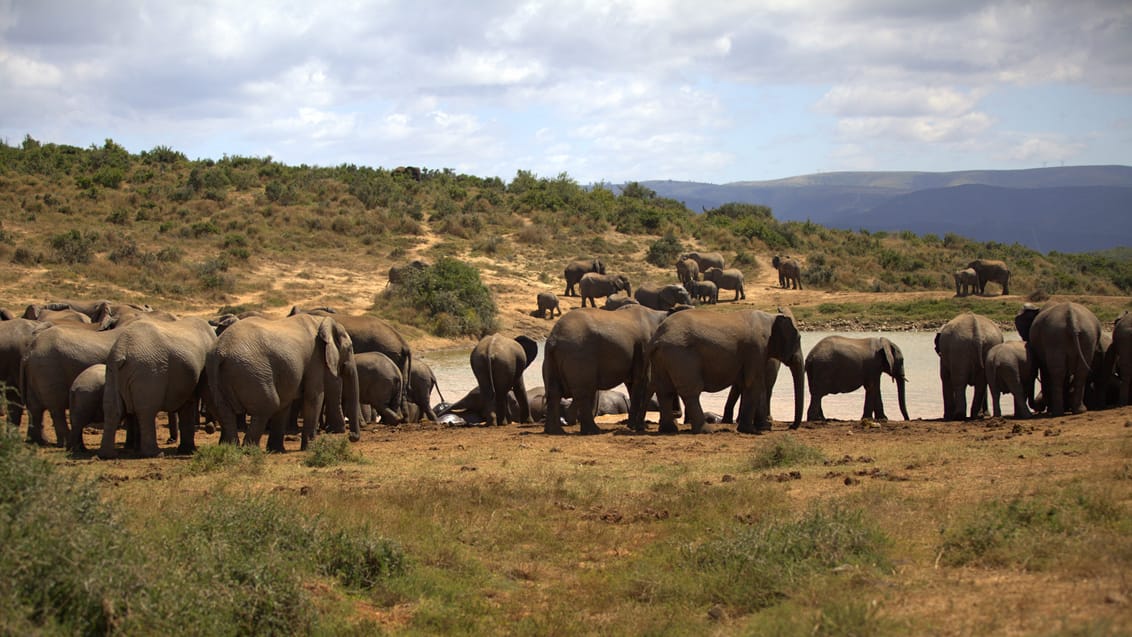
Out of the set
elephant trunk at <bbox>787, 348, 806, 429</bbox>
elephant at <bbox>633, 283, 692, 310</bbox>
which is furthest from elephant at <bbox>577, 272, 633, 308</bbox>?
elephant trunk at <bbox>787, 348, 806, 429</bbox>

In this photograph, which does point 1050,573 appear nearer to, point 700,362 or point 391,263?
point 700,362

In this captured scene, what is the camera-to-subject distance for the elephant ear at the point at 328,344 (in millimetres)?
14219

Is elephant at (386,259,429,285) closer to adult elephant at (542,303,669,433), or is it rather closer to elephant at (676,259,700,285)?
elephant at (676,259,700,285)

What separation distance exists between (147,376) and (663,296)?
25.7 m

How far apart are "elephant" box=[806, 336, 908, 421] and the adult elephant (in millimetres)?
3569

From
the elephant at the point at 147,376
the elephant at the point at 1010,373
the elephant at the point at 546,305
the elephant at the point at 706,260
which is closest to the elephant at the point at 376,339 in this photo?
the elephant at the point at 147,376

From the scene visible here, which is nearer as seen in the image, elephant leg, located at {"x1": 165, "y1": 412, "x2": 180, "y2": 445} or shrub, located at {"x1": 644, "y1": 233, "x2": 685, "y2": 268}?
elephant leg, located at {"x1": 165, "y1": 412, "x2": 180, "y2": 445}

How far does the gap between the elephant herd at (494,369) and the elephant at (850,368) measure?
0.10ft

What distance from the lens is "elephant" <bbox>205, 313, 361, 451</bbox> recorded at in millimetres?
13047

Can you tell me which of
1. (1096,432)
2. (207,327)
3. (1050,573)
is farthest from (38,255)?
(1050,573)

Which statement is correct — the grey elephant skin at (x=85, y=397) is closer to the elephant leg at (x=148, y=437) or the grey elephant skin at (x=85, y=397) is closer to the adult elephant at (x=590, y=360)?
the elephant leg at (x=148, y=437)

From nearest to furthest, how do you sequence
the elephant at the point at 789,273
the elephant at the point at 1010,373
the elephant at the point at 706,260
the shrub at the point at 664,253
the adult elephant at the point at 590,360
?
the adult elephant at the point at 590,360
the elephant at the point at 1010,373
the elephant at the point at 789,273
the elephant at the point at 706,260
the shrub at the point at 664,253

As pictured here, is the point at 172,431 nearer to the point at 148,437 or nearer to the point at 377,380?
the point at 148,437

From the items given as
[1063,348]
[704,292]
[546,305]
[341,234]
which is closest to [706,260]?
[704,292]
